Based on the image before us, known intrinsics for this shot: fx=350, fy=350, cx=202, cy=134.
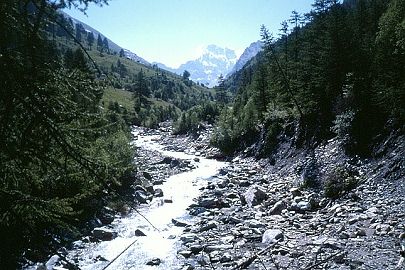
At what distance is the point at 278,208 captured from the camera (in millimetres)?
21031

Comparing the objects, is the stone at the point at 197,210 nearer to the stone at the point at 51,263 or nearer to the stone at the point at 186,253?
the stone at the point at 186,253

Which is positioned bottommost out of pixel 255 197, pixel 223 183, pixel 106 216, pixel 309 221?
pixel 106 216

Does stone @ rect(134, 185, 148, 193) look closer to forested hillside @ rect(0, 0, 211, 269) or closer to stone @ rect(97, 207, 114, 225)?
stone @ rect(97, 207, 114, 225)

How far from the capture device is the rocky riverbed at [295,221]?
44.0 feet

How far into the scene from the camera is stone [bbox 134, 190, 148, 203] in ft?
87.3

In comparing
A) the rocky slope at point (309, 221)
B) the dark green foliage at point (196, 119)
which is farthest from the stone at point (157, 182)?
the dark green foliage at point (196, 119)

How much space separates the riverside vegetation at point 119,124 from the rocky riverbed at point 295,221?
0.21 meters

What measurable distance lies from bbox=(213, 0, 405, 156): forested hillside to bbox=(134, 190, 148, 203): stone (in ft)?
50.0

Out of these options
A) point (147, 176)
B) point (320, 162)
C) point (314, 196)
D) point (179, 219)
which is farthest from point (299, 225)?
point (147, 176)

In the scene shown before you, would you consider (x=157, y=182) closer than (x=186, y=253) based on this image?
No

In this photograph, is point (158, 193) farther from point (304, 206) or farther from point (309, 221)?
point (309, 221)

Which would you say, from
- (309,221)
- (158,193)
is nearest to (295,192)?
(309,221)

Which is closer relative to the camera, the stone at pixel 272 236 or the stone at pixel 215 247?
the stone at pixel 215 247

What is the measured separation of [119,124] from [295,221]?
45.3 ft
